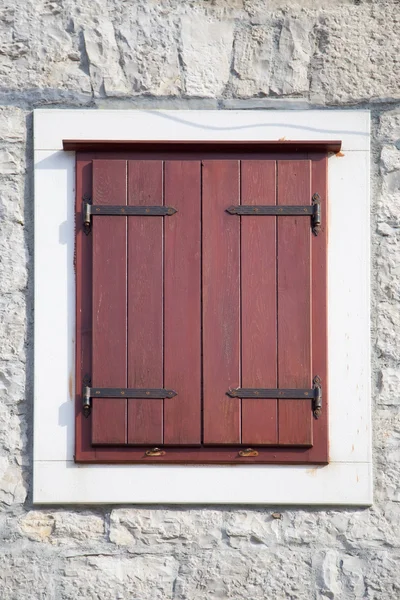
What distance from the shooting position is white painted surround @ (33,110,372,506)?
3.73 metres

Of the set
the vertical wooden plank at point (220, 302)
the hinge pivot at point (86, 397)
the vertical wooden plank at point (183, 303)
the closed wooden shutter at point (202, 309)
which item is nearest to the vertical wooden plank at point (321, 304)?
the closed wooden shutter at point (202, 309)

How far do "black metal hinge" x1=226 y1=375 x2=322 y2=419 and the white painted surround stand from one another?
0.09 meters

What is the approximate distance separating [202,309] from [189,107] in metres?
0.89

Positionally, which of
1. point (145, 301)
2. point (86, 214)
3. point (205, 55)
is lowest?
point (145, 301)

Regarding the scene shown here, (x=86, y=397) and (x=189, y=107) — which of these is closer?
(x=86, y=397)

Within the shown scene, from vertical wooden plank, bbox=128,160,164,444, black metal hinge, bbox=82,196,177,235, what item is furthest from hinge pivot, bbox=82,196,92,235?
vertical wooden plank, bbox=128,160,164,444

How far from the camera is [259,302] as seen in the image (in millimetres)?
3773

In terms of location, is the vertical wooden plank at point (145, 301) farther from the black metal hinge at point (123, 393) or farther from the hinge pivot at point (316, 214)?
the hinge pivot at point (316, 214)

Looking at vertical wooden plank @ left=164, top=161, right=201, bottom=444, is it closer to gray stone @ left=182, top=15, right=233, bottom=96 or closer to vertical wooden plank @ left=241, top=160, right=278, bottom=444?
vertical wooden plank @ left=241, top=160, right=278, bottom=444

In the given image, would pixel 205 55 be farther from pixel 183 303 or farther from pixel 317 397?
pixel 317 397

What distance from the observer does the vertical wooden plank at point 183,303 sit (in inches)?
147

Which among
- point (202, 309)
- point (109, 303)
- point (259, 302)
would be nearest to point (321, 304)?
point (259, 302)

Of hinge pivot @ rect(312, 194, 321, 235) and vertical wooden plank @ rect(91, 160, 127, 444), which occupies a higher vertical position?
hinge pivot @ rect(312, 194, 321, 235)

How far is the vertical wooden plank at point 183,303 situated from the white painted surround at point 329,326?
0.52 feet
